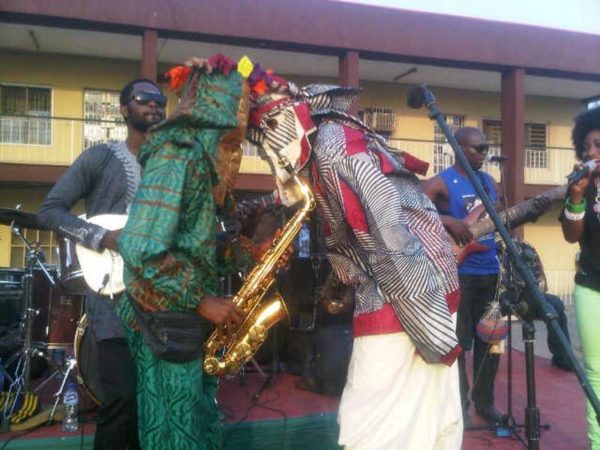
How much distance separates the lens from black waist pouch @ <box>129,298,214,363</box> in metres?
2.18

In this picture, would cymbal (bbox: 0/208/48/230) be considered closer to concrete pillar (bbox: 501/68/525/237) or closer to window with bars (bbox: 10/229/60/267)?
window with bars (bbox: 10/229/60/267)

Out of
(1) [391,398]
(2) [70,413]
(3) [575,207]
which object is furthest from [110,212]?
(3) [575,207]

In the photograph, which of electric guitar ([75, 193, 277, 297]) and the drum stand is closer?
electric guitar ([75, 193, 277, 297])

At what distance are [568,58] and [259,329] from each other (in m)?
12.6

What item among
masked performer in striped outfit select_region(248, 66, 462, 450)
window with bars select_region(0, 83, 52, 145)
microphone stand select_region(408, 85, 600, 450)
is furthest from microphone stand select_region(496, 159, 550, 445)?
window with bars select_region(0, 83, 52, 145)

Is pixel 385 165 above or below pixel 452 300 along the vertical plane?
above

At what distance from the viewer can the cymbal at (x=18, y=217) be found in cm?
443

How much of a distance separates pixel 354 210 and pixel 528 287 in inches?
41.6

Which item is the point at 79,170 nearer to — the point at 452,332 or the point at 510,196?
the point at 452,332

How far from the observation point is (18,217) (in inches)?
177

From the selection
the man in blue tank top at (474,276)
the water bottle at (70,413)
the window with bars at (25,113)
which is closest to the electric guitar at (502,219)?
the man in blue tank top at (474,276)

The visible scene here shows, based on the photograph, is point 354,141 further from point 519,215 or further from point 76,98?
point 76,98

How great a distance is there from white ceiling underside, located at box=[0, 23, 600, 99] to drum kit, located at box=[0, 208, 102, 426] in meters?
7.44

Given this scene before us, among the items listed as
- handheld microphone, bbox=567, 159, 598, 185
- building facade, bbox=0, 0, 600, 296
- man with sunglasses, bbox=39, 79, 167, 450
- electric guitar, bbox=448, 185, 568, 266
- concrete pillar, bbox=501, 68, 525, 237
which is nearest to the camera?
man with sunglasses, bbox=39, 79, 167, 450
